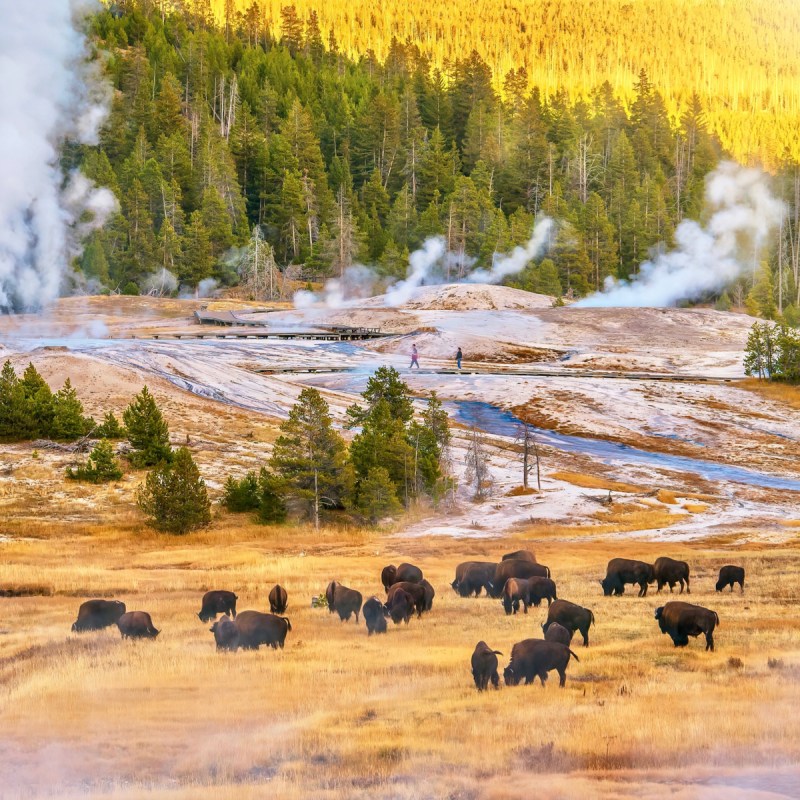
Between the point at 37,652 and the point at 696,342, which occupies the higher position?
the point at 696,342

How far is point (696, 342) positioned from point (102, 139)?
76.3m

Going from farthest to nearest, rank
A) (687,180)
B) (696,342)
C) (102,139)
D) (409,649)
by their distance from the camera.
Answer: (687,180) < (102,139) < (696,342) < (409,649)

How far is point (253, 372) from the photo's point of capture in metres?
69.6

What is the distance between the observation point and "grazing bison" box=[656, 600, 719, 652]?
17672mm

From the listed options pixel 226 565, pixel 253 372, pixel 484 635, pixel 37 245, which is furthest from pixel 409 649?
pixel 37 245

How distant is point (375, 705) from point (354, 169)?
139 metres

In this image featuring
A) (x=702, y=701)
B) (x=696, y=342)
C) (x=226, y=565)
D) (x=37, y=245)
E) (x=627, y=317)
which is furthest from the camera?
(x=627, y=317)

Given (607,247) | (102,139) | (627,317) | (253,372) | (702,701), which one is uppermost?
(102,139)

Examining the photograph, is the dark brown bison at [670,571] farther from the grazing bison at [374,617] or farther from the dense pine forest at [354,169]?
the dense pine forest at [354,169]

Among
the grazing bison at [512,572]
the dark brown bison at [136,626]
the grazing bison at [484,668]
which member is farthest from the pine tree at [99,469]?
the grazing bison at [484,668]

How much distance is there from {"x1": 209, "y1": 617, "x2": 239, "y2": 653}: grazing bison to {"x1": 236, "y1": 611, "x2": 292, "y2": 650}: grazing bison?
3.3 inches

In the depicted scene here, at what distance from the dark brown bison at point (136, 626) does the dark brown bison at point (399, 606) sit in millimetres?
4367

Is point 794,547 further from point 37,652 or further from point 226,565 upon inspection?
point 37,652

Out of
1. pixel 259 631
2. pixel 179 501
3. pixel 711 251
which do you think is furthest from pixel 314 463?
pixel 711 251
